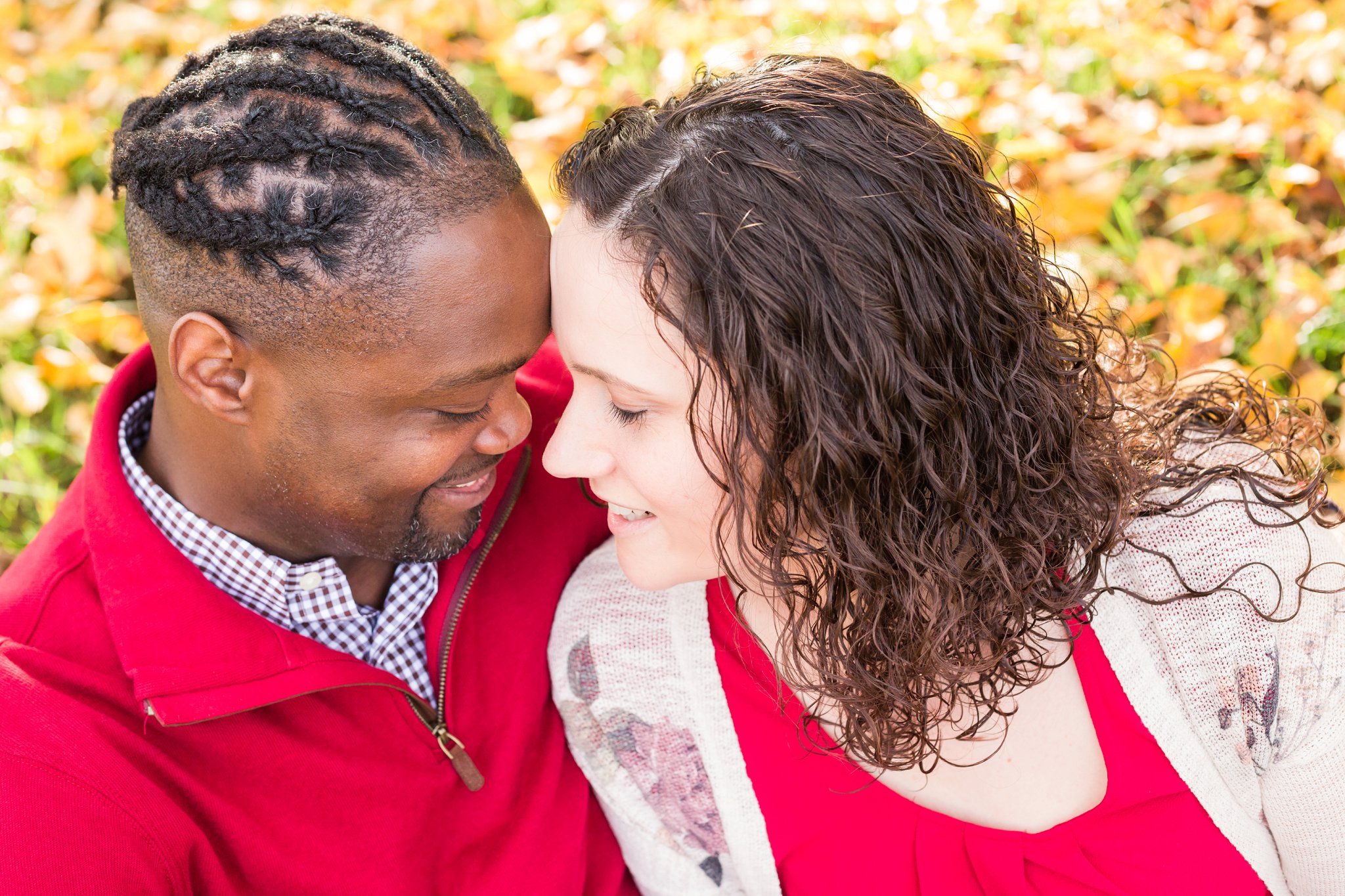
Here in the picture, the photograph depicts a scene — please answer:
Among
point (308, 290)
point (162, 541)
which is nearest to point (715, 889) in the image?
point (162, 541)

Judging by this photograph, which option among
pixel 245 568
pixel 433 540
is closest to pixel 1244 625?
pixel 433 540

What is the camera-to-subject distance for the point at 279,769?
1.65 meters

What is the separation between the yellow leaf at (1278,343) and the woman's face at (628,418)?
1.57 m

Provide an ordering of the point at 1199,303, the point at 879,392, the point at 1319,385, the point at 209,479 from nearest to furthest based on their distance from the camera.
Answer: the point at 879,392 < the point at 209,479 < the point at 1319,385 < the point at 1199,303

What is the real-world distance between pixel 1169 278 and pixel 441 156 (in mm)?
1795

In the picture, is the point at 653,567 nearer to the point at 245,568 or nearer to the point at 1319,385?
the point at 245,568

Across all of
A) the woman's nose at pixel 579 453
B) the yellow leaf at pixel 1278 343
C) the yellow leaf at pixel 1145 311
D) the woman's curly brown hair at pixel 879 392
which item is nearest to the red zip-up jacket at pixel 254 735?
the woman's nose at pixel 579 453

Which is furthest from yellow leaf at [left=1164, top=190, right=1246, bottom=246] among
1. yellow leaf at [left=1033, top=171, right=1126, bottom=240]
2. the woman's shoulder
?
the woman's shoulder

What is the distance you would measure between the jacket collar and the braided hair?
35 centimetres

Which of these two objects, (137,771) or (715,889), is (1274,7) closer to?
(715,889)

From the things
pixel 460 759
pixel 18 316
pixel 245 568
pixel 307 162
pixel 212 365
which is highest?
pixel 307 162

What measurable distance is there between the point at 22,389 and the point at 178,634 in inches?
63.0

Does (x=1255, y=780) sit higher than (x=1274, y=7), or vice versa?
(x=1274, y=7)

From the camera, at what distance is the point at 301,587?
178 centimetres
